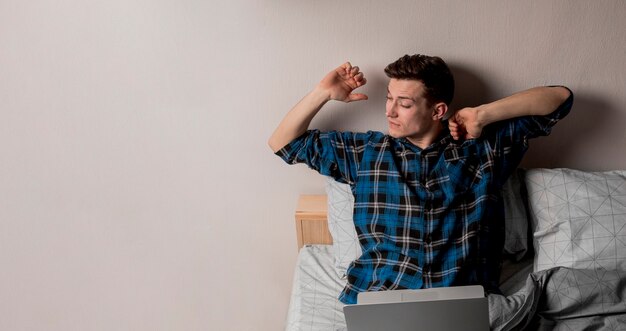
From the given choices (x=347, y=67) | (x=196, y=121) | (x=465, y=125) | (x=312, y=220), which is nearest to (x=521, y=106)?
(x=465, y=125)

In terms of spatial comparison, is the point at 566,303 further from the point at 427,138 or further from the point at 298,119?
the point at 298,119

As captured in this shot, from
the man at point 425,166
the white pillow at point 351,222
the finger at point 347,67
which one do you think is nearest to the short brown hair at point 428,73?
the man at point 425,166

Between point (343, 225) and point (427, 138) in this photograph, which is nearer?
point (427, 138)

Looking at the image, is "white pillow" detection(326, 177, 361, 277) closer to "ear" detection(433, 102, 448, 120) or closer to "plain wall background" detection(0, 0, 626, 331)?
"plain wall background" detection(0, 0, 626, 331)

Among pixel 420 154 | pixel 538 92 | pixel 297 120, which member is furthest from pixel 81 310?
pixel 538 92

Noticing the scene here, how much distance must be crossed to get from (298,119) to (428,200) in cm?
42

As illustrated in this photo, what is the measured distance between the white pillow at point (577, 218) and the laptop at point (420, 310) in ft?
2.03

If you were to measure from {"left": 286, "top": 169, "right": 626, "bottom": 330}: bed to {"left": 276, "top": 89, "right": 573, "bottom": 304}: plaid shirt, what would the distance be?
0.08 meters

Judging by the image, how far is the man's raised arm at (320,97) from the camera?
188 centimetres

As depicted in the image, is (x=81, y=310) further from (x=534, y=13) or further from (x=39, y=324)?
(x=534, y=13)

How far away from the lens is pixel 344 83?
6.26ft

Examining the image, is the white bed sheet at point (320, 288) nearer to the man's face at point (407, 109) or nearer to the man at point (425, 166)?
the man at point (425, 166)

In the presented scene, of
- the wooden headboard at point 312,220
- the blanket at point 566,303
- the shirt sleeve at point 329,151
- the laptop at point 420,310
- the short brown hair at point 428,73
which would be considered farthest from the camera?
the wooden headboard at point 312,220

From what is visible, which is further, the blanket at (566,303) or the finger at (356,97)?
the finger at (356,97)
